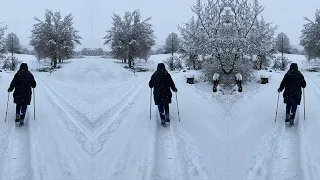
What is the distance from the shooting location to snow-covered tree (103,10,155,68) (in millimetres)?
41719

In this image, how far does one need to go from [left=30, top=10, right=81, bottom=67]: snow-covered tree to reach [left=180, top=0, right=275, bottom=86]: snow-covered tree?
24664 mm

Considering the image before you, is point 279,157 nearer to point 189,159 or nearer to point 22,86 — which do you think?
point 189,159

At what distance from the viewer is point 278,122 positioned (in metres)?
9.42

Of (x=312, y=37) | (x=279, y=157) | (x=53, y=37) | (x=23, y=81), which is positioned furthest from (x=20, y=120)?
(x=312, y=37)

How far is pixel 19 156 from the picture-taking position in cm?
681

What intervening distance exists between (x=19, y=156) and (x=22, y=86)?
3562 millimetres

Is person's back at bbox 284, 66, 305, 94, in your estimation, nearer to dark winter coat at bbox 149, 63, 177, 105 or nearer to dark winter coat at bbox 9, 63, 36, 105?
dark winter coat at bbox 149, 63, 177, 105

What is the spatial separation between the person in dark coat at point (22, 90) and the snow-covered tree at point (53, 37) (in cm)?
3080

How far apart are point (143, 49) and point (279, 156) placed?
35989 millimetres

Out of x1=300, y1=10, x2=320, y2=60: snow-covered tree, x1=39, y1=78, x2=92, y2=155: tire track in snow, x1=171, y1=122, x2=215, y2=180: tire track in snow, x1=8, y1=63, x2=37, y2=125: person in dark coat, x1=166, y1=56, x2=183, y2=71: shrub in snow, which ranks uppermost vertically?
x1=300, y1=10, x2=320, y2=60: snow-covered tree

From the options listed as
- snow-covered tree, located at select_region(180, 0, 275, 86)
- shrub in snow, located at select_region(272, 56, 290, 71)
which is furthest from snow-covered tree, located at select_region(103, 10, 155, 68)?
snow-covered tree, located at select_region(180, 0, 275, 86)

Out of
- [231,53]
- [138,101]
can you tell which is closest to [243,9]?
[231,53]

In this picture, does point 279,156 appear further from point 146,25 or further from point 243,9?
point 146,25

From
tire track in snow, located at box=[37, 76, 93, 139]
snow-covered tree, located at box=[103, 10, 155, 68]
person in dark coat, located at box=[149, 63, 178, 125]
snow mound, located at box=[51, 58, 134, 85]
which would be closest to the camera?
tire track in snow, located at box=[37, 76, 93, 139]
